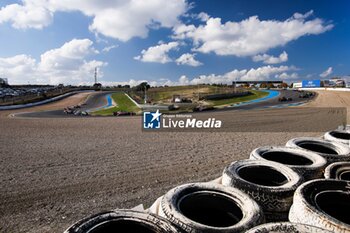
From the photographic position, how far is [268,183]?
3920mm

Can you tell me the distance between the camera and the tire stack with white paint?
2.17 meters

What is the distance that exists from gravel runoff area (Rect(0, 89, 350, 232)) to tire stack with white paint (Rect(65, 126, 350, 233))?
2165 mm

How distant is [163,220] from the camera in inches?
87.4

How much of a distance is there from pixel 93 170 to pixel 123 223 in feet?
15.9

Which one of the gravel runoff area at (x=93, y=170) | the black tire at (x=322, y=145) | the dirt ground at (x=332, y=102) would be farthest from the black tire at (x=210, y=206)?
the dirt ground at (x=332, y=102)

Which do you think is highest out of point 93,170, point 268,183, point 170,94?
point 170,94

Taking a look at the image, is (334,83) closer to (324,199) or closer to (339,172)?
(339,172)

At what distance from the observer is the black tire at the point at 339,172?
3438mm

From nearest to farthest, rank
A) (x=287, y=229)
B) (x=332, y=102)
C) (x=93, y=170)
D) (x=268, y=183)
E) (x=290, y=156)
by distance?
(x=287, y=229)
(x=268, y=183)
(x=290, y=156)
(x=93, y=170)
(x=332, y=102)

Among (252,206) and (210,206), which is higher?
(252,206)

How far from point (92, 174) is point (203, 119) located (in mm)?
13613

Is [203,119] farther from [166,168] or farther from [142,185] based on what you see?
[142,185]

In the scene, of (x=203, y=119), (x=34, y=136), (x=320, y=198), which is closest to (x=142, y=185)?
(x=320, y=198)

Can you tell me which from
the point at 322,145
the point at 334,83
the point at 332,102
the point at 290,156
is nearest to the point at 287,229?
the point at 290,156
